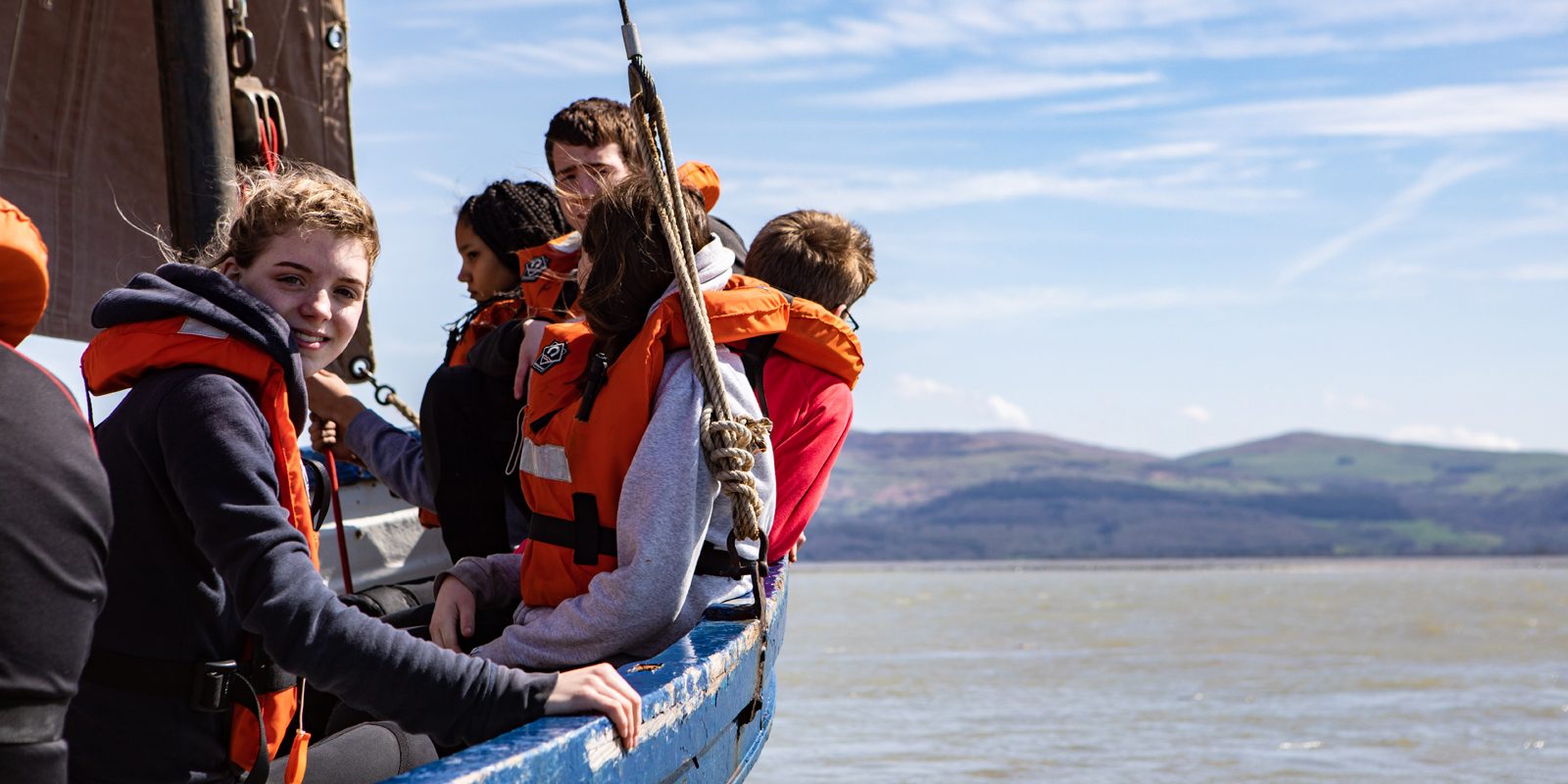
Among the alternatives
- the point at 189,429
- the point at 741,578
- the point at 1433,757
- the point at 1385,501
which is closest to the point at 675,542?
the point at 741,578

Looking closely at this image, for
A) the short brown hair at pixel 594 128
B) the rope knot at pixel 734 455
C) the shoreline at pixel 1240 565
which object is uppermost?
the short brown hair at pixel 594 128

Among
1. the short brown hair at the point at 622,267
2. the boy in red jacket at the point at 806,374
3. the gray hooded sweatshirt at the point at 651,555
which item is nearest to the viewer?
the gray hooded sweatshirt at the point at 651,555

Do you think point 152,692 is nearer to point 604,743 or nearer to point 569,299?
point 604,743

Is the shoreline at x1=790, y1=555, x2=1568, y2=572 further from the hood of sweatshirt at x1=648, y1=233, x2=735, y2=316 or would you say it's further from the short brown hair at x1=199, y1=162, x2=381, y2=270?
the short brown hair at x1=199, y1=162, x2=381, y2=270

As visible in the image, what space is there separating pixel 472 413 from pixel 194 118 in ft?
4.77

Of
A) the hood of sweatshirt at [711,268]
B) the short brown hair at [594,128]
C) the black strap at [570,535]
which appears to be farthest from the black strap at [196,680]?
the short brown hair at [594,128]

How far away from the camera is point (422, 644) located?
2035mm

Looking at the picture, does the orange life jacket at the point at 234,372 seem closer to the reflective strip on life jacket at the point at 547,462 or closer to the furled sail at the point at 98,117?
the reflective strip on life jacket at the point at 547,462

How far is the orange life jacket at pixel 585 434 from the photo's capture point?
112 inches

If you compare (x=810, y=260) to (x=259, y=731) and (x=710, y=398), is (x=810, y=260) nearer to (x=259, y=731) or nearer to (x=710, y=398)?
(x=710, y=398)

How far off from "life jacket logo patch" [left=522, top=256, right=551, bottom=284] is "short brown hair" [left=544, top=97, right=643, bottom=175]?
347 millimetres

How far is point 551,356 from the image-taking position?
121 inches

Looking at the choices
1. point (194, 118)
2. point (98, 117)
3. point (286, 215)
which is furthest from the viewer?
point (98, 117)

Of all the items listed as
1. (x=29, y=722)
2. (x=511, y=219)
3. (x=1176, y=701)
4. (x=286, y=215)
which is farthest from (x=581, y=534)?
(x=1176, y=701)
